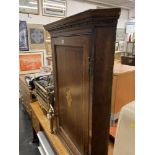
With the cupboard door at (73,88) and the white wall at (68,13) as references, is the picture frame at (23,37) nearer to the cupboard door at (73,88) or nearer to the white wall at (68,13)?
the white wall at (68,13)

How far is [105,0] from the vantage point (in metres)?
4.15

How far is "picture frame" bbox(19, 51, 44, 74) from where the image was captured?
3705mm

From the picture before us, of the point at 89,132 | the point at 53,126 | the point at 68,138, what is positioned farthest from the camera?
the point at 53,126

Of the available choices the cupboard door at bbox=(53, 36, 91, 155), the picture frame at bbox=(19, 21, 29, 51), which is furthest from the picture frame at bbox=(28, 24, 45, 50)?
the cupboard door at bbox=(53, 36, 91, 155)

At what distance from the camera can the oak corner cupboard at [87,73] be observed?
0.71m

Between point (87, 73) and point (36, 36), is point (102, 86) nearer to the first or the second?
point (87, 73)

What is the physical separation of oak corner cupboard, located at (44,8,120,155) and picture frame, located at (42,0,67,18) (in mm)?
2914

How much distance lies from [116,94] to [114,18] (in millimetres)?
704

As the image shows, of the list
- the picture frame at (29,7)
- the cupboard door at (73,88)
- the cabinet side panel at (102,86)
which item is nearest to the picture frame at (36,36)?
the picture frame at (29,7)

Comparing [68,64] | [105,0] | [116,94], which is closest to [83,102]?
[68,64]

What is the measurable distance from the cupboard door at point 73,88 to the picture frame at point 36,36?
2740 millimetres

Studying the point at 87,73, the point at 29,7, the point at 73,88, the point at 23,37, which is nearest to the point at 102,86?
the point at 87,73
